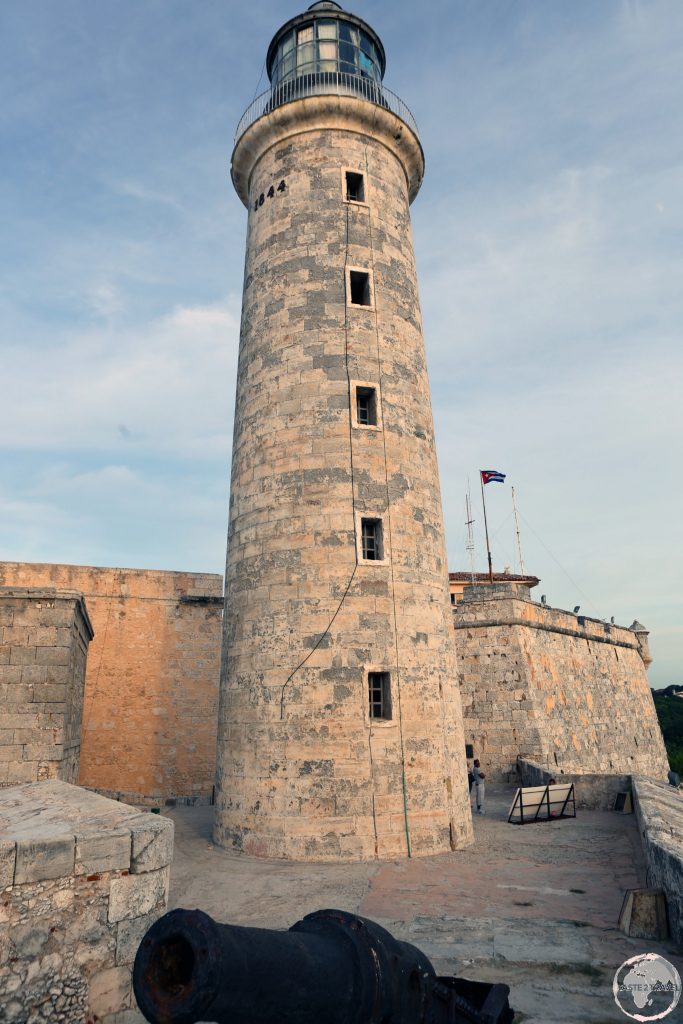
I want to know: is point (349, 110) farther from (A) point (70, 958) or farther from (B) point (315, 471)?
(A) point (70, 958)

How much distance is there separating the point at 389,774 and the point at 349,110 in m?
14.1

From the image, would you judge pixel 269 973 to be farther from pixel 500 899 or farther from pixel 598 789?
pixel 598 789

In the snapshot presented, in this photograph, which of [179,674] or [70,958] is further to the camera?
[179,674]

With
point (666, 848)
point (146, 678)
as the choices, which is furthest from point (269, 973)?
point (146, 678)

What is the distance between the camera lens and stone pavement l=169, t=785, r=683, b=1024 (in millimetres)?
5918

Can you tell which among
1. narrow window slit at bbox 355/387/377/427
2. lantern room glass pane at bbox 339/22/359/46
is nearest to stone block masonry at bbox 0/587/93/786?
narrow window slit at bbox 355/387/377/427

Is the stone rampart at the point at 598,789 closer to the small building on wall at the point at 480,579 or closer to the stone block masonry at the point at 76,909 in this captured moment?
the stone block masonry at the point at 76,909

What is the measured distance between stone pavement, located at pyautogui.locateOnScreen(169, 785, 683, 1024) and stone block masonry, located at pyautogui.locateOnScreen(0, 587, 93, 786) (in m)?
2.75

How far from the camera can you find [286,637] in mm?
12078

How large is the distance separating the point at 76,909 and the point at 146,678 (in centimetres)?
1479

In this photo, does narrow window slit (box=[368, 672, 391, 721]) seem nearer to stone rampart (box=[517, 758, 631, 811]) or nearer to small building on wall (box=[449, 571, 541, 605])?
stone rampart (box=[517, 758, 631, 811])

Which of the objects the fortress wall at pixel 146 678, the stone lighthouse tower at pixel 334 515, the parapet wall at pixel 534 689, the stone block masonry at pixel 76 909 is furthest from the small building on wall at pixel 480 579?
the stone block masonry at pixel 76 909

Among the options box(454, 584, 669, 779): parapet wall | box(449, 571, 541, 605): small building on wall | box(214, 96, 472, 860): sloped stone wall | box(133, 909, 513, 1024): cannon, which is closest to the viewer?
box(133, 909, 513, 1024): cannon

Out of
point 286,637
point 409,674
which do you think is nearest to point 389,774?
point 409,674
